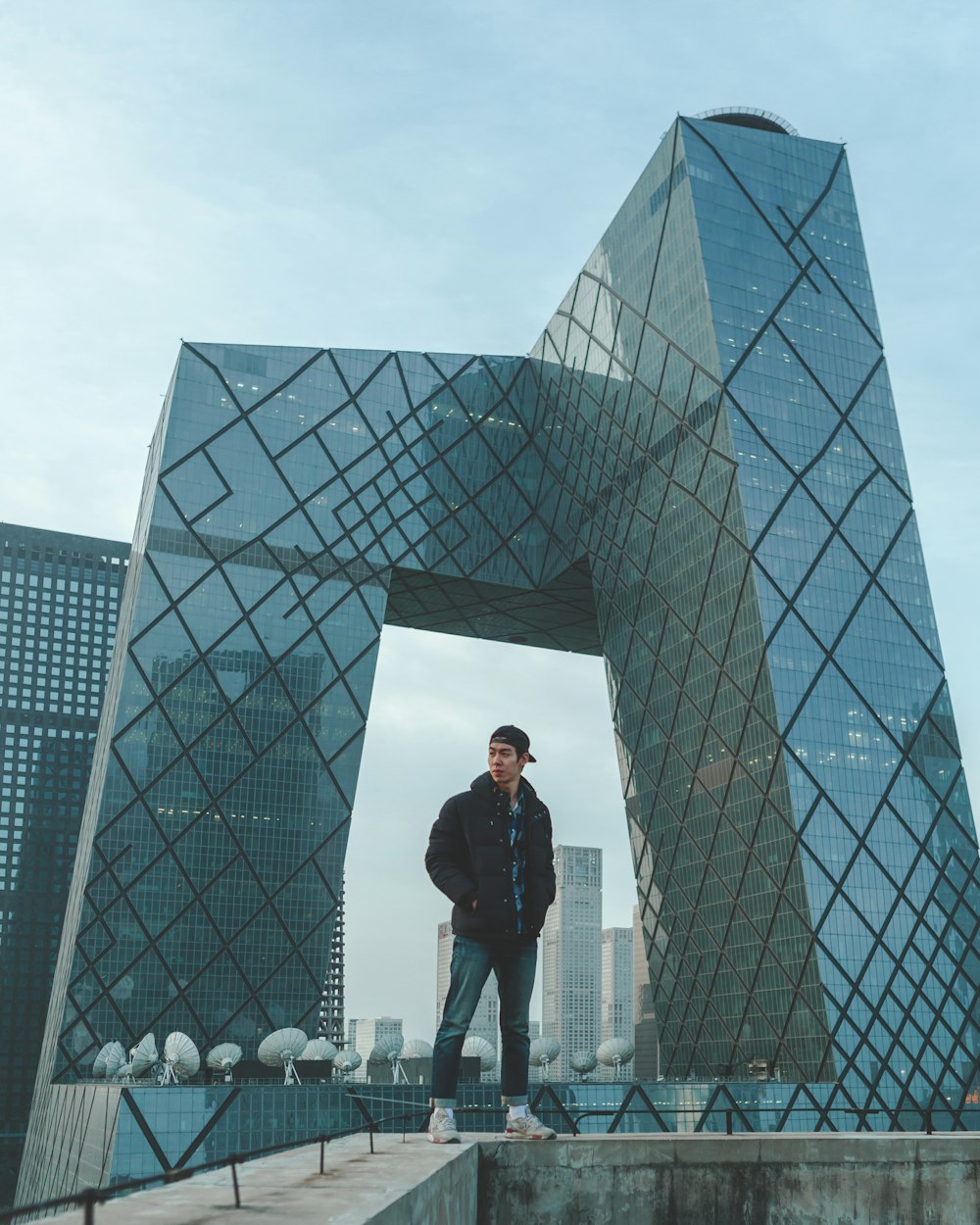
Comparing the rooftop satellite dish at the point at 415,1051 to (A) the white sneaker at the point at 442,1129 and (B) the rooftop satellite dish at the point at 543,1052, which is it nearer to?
(B) the rooftop satellite dish at the point at 543,1052

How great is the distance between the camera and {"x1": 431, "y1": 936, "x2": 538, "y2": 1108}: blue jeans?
27.7ft

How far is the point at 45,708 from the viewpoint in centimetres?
12025

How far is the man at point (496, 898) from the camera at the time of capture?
841cm

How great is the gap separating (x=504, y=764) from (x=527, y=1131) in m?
2.38

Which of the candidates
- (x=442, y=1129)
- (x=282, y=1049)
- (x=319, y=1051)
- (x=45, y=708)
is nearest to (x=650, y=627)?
(x=319, y=1051)

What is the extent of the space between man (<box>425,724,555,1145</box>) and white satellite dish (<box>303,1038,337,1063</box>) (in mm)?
44360

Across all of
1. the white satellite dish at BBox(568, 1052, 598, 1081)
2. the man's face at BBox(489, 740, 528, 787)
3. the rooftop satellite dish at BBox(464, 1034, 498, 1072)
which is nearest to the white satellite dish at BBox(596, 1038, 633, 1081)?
the white satellite dish at BBox(568, 1052, 598, 1081)

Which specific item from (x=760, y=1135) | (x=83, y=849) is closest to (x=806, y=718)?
(x=83, y=849)

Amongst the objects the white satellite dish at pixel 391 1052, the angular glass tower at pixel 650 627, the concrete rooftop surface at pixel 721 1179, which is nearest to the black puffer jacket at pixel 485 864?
the concrete rooftop surface at pixel 721 1179

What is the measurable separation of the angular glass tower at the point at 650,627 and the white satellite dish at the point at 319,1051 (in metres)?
6.03

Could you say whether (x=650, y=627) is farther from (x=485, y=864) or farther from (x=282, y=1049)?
(x=485, y=864)

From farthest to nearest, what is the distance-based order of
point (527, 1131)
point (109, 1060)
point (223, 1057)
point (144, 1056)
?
1. point (109, 1060)
2. point (223, 1057)
3. point (144, 1056)
4. point (527, 1131)

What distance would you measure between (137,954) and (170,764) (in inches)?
335

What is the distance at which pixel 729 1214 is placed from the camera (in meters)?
7.80
